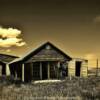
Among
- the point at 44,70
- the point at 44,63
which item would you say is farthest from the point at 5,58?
the point at 44,70

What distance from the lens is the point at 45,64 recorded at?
35.3 meters

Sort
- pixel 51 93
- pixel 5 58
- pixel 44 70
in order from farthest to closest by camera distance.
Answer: pixel 5 58, pixel 44 70, pixel 51 93

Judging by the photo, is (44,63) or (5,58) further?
(5,58)

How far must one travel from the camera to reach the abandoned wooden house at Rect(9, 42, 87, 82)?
3359 cm

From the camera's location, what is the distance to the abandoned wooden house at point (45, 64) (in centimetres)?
3359

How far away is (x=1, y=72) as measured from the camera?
41.3 metres

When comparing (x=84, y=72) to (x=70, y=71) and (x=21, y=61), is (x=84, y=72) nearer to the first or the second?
(x=70, y=71)

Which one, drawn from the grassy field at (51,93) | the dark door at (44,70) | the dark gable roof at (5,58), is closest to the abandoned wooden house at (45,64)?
the dark door at (44,70)

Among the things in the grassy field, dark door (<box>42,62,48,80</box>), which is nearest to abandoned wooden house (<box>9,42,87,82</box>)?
dark door (<box>42,62,48,80</box>)

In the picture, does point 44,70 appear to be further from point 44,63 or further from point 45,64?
point 44,63

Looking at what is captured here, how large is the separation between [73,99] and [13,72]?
29004mm

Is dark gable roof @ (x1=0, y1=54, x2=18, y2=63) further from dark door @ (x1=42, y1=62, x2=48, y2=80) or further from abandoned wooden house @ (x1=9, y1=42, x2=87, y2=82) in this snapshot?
dark door @ (x1=42, y1=62, x2=48, y2=80)

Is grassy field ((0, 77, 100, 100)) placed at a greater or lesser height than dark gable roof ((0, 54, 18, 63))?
lesser

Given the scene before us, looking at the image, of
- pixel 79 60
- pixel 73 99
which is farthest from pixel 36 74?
pixel 73 99
